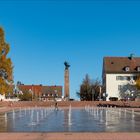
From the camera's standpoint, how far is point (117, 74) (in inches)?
4532

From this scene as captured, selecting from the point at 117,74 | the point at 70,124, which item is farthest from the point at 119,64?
the point at 70,124

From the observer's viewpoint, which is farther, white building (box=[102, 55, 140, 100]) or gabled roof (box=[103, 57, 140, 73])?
gabled roof (box=[103, 57, 140, 73])

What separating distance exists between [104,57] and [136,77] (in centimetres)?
970

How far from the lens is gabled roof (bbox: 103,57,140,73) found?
115 m

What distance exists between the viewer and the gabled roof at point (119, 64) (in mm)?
115438

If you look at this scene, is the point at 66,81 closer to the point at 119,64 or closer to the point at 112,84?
the point at 112,84

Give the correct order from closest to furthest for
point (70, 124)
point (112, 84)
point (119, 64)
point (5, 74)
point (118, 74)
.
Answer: point (70, 124) → point (5, 74) → point (112, 84) → point (118, 74) → point (119, 64)

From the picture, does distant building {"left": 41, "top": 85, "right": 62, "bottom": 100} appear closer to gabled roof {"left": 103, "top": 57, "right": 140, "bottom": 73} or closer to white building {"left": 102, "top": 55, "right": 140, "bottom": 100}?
gabled roof {"left": 103, "top": 57, "right": 140, "bottom": 73}

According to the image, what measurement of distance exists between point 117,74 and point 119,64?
3.25 m
